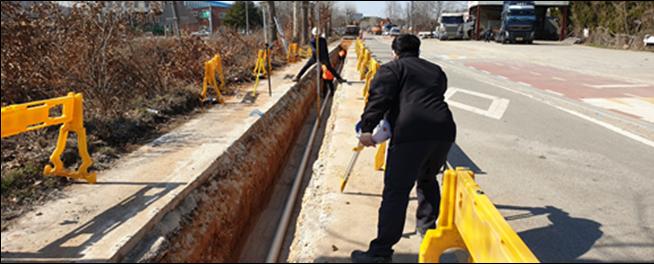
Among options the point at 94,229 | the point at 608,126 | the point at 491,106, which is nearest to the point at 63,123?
the point at 94,229

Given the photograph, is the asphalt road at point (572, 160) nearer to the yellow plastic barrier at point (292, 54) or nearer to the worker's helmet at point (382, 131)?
the worker's helmet at point (382, 131)

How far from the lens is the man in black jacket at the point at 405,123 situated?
3248 mm

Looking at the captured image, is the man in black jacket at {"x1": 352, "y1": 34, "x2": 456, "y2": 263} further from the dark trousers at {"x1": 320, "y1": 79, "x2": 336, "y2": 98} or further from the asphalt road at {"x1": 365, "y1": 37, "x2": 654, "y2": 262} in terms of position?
the dark trousers at {"x1": 320, "y1": 79, "x2": 336, "y2": 98}

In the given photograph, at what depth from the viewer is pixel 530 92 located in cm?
989

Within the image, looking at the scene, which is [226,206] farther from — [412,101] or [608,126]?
[608,126]

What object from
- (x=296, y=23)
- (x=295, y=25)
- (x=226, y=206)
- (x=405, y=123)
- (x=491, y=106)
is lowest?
(x=226, y=206)

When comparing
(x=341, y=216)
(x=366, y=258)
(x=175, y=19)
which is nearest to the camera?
(x=366, y=258)

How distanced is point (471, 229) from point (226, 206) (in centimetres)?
394

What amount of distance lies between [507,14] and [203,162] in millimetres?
31154

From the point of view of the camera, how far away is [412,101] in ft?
10.6

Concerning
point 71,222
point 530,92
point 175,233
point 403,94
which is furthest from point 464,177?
point 530,92

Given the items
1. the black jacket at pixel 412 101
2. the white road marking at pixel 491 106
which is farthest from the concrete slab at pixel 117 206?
the white road marking at pixel 491 106

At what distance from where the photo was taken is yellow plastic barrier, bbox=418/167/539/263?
2.01 metres

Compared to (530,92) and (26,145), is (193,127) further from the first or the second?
(530,92)
